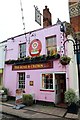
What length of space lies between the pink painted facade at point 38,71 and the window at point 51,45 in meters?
0.27

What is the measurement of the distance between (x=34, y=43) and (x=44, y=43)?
3.49ft

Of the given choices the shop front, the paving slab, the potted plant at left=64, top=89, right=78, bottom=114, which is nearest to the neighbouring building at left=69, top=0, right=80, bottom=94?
the shop front

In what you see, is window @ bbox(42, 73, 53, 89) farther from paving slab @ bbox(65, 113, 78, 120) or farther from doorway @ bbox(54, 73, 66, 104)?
paving slab @ bbox(65, 113, 78, 120)

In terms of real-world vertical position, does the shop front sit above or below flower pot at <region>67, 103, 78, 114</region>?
above

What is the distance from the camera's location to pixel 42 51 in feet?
40.8

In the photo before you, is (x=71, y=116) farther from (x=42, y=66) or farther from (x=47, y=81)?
(x=42, y=66)

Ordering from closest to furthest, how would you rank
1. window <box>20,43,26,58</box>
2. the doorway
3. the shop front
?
1. the shop front
2. the doorway
3. window <box>20,43,26,58</box>

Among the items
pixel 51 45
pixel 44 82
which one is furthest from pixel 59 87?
pixel 51 45

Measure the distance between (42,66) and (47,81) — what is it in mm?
1268

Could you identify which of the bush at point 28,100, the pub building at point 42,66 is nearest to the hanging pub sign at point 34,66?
the pub building at point 42,66

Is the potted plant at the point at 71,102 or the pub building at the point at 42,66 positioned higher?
the pub building at the point at 42,66

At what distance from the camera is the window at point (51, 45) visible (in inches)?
469

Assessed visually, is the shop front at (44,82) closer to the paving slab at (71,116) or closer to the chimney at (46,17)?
the paving slab at (71,116)

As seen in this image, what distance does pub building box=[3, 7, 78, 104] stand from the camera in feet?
36.8
